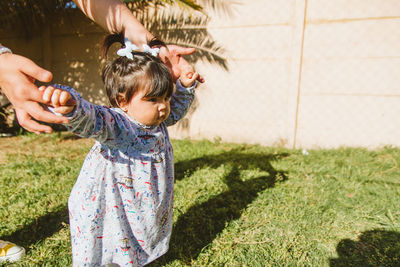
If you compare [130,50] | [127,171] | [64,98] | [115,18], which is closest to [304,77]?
[115,18]

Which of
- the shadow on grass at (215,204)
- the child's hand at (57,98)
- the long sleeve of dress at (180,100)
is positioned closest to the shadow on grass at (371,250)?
the shadow on grass at (215,204)

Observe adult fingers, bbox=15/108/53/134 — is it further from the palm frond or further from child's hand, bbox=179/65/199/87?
the palm frond

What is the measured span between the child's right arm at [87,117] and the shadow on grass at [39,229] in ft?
4.35

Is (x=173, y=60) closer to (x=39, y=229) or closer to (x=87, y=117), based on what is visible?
(x=87, y=117)

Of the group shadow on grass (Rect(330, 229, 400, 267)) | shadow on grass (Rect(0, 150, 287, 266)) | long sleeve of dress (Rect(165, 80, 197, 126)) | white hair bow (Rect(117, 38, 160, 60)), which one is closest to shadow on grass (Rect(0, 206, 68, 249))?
shadow on grass (Rect(0, 150, 287, 266))

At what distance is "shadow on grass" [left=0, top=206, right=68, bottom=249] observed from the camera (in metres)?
2.16

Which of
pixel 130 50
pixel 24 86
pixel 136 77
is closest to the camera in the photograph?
pixel 24 86

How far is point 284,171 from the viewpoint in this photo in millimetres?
3445

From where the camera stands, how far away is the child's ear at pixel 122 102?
1447 mm

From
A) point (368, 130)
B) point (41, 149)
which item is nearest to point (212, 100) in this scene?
point (368, 130)

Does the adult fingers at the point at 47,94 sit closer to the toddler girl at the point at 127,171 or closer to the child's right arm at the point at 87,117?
the child's right arm at the point at 87,117

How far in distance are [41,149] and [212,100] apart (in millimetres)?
2632

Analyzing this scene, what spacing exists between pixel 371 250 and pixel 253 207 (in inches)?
36.9

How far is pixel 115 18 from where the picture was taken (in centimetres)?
175
